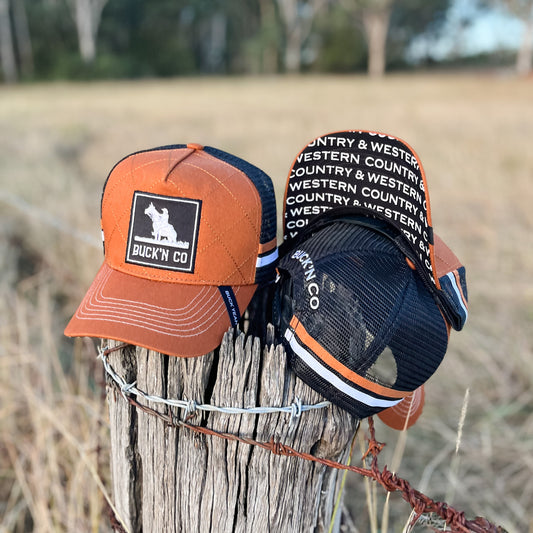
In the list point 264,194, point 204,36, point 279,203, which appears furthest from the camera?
point 204,36

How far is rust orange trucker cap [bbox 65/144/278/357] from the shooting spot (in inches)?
50.6

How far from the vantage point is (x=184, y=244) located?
132cm

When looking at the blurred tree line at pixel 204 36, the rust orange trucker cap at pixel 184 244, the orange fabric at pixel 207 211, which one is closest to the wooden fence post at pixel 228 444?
the rust orange trucker cap at pixel 184 244

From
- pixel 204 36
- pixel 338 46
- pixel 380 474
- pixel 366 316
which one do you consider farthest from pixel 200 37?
pixel 380 474

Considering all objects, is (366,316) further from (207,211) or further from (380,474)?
(207,211)

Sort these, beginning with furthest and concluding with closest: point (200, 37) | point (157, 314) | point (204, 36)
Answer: point (200, 37)
point (204, 36)
point (157, 314)

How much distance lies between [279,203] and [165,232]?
4255 mm

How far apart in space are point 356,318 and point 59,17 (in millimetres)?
38085

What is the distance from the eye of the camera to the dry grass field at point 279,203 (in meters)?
2.34

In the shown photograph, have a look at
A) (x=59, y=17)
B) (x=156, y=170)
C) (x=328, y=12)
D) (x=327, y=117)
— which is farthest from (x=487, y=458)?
(x=328, y=12)

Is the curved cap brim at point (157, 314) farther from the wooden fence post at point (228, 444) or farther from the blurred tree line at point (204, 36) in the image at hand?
the blurred tree line at point (204, 36)

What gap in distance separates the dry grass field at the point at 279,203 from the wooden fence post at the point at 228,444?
33cm

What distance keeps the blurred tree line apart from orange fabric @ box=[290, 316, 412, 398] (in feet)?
111

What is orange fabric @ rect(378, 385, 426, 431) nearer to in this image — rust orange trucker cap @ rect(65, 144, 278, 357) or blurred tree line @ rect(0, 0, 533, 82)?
rust orange trucker cap @ rect(65, 144, 278, 357)
